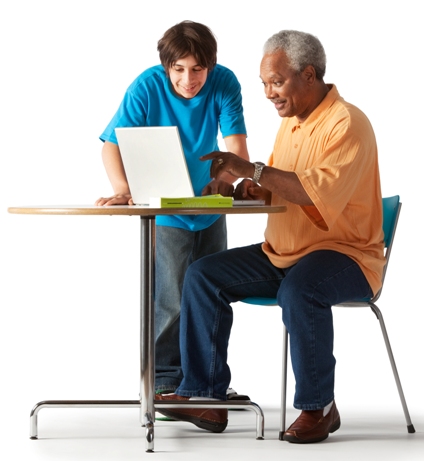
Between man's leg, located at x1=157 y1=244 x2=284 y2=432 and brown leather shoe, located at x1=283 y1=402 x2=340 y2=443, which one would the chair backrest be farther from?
brown leather shoe, located at x1=283 y1=402 x2=340 y2=443

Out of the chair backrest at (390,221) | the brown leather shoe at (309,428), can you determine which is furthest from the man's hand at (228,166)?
the brown leather shoe at (309,428)

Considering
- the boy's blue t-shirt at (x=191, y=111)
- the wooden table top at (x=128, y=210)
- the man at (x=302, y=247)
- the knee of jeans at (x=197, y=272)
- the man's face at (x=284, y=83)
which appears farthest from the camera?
the boy's blue t-shirt at (x=191, y=111)

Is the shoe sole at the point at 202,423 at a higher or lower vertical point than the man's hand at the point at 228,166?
lower

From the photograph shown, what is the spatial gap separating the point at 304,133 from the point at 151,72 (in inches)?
24.1

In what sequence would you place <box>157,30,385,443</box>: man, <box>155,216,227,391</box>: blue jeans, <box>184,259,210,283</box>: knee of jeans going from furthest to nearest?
<box>155,216,227,391</box>: blue jeans, <box>184,259,210,283</box>: knee of jeans, <box>157,30,385,443</box>: man

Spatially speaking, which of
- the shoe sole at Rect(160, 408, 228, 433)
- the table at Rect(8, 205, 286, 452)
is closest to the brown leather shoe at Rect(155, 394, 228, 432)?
the shoe sole at Rect(160, 408, 228, 433)

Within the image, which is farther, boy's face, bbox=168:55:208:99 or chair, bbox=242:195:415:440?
Result: boy's face, bbox=168:55:208:99

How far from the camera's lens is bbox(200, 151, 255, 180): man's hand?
3064 mm

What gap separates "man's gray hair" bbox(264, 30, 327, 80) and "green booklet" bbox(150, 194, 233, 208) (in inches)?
22.7

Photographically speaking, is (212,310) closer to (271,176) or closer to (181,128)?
(271,176)

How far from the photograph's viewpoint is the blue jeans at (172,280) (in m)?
3.68

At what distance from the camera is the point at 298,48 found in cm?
325

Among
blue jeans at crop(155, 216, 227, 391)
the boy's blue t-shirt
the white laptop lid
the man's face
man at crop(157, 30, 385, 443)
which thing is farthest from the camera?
blue jeans at crop(155, 216, 227, 391)

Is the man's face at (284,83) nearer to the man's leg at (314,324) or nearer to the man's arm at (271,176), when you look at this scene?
the man's arm at (271,176)
